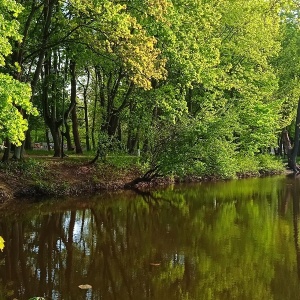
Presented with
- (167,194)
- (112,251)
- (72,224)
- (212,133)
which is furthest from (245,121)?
(112,251)

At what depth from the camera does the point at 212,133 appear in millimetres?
22547

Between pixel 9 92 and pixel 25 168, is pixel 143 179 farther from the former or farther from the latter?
pixel 9 92

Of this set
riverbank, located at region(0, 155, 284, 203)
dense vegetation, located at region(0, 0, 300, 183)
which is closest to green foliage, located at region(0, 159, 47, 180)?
riverbank, located at region(0, 155, 284, 203)

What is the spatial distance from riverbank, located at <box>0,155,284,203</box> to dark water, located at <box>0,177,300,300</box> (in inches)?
81.5

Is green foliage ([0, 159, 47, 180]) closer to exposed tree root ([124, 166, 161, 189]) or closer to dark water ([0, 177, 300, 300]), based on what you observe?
dark water ([0, 177, 300, 300])

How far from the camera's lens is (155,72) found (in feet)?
57.8

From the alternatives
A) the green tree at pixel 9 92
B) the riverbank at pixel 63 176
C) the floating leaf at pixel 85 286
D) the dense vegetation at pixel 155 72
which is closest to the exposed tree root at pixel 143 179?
the dense vegetation at pixel 155 72

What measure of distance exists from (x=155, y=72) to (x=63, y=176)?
767 cm

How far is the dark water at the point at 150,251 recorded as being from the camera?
25.1 ft

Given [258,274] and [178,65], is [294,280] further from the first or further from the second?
[178,65]

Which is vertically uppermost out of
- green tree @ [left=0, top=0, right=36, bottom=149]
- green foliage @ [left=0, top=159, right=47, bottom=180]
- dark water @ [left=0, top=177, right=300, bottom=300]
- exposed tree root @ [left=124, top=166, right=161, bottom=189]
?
green tree @ [left=0, top=0, right=36, bottom=149]

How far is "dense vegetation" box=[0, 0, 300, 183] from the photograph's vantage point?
1617 cm

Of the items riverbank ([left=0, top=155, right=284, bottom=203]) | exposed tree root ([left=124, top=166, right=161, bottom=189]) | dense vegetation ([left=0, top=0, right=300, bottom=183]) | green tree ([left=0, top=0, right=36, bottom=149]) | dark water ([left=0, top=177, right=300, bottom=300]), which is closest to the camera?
dark water ([left=0, top=177, right=300, bottom=300])

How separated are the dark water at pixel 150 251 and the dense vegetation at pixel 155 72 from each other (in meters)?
3.08
